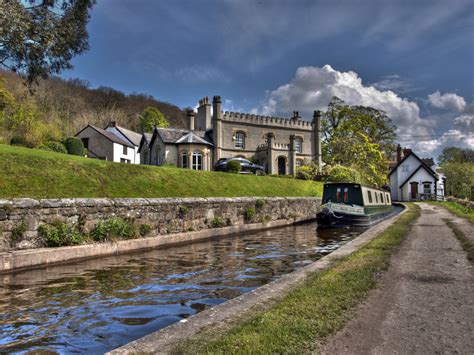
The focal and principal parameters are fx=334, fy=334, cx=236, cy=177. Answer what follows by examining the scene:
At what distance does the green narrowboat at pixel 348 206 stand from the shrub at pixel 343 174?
39.4 feet

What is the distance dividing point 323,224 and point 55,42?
16.4 m

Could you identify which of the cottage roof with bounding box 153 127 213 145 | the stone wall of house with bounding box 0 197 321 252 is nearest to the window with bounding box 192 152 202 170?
the cottage roof with bounding box 153 127 213 145

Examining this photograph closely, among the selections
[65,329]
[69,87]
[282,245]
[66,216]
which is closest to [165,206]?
[66,216]

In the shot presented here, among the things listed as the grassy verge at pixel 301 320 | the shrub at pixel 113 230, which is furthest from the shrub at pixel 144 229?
the grassy verge at pixel 301 320

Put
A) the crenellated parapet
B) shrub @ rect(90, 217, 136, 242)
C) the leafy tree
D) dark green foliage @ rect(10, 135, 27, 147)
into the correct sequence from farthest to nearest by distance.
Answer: the leafy tree, the crenellated parapet, dark green foliage @ rect(10, 135, 27, 147), shrub @ rect(90, 217, 136, 242)

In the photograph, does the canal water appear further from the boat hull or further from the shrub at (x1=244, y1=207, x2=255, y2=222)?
the boat hull

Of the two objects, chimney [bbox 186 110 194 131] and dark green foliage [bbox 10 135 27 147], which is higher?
chimney [bbox 186 110 194 131]

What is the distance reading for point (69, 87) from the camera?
7306cm

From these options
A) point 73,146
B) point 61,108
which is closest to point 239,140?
point 73,146

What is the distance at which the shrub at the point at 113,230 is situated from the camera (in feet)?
33.3

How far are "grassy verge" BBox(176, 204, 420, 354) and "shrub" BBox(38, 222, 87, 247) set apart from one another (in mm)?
6939

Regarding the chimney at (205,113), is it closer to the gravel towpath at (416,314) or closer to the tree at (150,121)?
the tree at (150,121)

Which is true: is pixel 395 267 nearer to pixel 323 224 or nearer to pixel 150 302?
pixel 150 302

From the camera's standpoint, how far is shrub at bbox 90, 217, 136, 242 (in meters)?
10.2
